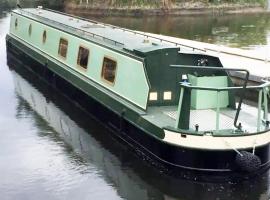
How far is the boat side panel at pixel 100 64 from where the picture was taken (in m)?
12.6

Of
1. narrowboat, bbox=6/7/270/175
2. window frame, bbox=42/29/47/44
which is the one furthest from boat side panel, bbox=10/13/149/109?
window frame, bbox=42/29/47/44

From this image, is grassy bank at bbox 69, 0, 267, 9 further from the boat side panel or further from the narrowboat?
the narrowboat

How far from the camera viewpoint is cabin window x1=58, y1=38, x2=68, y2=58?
1788 centimetres

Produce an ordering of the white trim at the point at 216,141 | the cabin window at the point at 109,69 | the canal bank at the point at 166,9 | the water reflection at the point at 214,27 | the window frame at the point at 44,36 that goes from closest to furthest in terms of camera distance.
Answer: the white trim at the point at 216,141 → the cabin window at the point at 109,69 → the window frame at the point at 44,36 → the water reflection at the point at 214,27 → the canal bank at the point at 166,9

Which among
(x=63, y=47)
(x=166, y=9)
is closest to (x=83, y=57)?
(x=63, y=47)

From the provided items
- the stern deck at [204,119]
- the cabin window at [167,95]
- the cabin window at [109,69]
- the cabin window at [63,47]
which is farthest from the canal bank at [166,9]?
the stern deck at [204,119]

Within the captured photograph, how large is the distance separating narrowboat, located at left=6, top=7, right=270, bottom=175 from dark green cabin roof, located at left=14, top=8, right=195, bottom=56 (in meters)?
0.04

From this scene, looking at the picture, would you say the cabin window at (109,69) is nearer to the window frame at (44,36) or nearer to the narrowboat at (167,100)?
the narrowboat at (167,100)

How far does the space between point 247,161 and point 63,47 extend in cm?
982

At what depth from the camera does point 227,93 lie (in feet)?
41.8

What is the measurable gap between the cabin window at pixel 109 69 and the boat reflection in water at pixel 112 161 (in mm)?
1492

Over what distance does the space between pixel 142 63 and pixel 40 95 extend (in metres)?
7.43

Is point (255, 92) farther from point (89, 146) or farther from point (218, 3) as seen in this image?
point (218, 3)

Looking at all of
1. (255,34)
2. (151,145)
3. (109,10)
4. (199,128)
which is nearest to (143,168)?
(151,145)
